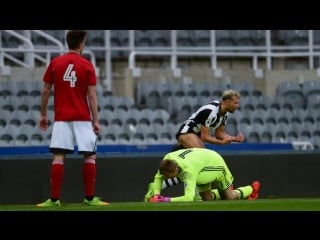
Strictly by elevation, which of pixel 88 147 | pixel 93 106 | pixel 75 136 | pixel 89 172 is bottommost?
pixel 89 172

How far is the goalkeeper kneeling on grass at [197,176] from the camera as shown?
12.7m

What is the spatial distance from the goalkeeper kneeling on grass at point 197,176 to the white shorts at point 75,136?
1.36m

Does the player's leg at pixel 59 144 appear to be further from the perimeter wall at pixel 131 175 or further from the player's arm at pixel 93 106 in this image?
the perimeter wall at pixel 131 175

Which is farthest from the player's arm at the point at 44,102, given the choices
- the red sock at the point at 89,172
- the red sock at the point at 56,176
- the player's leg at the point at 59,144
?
the red sock at the point at 89,172

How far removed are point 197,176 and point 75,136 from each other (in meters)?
2.14

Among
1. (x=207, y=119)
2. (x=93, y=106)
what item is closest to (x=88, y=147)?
(x=93, y=106)

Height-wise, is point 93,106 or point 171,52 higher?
point 171,52

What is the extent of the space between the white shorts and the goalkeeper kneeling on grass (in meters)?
1.36

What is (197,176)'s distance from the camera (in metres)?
13.2

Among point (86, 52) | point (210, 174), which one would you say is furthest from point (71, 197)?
point (86, 52)

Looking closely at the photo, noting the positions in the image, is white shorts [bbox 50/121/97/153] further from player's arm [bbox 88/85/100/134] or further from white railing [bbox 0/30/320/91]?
white railing [bbox 0/30/320/91]

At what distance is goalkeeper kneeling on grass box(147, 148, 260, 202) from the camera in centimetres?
1269

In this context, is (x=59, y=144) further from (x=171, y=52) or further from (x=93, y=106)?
(x=171, y=52)
